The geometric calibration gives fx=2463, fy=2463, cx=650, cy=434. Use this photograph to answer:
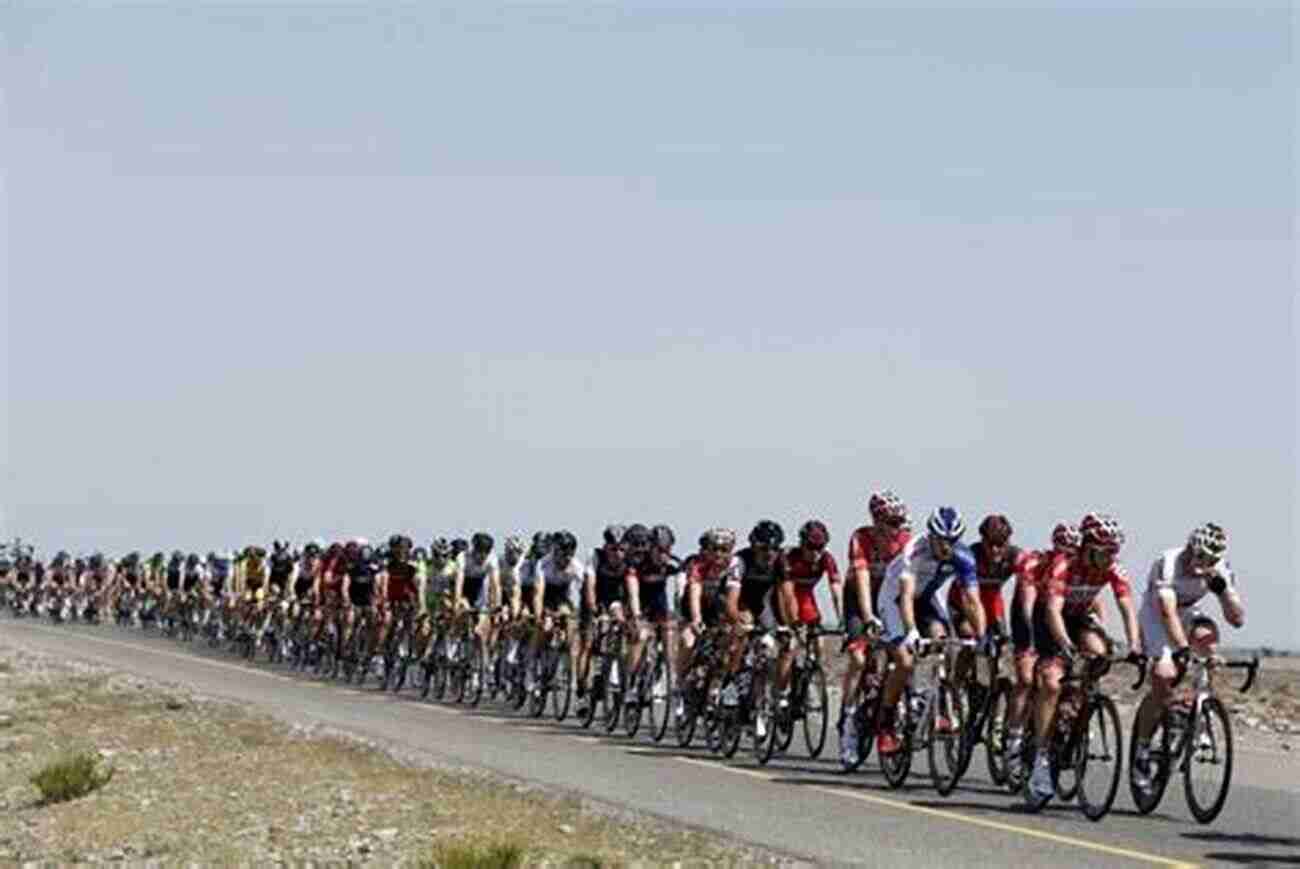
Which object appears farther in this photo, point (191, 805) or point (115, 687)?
point (115, 687)

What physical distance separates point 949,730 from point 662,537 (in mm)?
7799

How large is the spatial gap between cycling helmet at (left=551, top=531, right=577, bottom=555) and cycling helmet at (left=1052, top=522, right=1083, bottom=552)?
11.4 m

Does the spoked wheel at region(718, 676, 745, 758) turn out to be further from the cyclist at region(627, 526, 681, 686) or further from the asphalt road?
the cyclist at region(627, 526, 681, 686)

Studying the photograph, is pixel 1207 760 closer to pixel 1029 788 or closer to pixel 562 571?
pixel 1029 788

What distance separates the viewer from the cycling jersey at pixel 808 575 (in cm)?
2291

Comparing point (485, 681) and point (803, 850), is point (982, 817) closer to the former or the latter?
point (803, 850)

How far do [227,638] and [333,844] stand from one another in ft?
123

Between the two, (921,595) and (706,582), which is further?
(706,582)

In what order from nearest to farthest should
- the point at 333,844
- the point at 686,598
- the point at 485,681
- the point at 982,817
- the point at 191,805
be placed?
1. the point at 333,844
2. the point at 982,817
3. the point at 191,805
4. the point at 686,598
5. the point at 485,681

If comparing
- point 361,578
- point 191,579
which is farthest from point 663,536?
point 191,579

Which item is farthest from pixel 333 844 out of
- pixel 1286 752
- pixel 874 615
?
pixel 1286 752

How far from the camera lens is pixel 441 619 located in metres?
34.2

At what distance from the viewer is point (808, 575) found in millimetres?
22906

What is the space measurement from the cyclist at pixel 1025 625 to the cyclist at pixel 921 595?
47 centimetres
